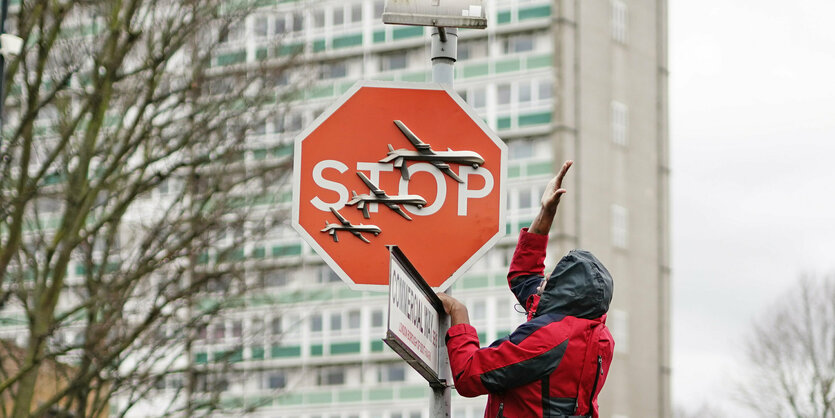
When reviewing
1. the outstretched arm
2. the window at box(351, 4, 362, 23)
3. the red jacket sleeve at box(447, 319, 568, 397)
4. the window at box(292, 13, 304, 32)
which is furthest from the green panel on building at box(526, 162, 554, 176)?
the red jacket sleeve at box(447, 319, 568, 397)

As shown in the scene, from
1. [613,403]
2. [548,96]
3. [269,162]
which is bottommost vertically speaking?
[613,403]

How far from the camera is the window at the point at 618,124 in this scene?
6975 cm

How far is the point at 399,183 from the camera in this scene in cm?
584

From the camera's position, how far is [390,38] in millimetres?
71438

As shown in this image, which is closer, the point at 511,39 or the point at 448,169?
the point at 448,169

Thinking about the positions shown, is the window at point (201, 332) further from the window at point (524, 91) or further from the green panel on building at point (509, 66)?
the green panel on building at point (509, 66)

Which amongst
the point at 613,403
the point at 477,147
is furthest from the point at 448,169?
the point at 613,403

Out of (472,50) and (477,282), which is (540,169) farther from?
(472,50)

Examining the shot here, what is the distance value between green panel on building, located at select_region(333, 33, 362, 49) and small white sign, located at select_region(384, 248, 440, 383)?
66.4 m

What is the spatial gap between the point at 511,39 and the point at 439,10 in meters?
64.3

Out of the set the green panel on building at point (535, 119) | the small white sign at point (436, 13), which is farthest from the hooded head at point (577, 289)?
the green panel on building at point (535, 119)

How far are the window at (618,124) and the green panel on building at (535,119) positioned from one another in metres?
3.14

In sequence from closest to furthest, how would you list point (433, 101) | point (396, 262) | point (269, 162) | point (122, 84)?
1. point (396, 262)
2. point (433, 101)
3. point (122, 84)
4. point (269, 162)

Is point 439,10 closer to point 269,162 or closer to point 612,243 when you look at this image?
point 269,162
